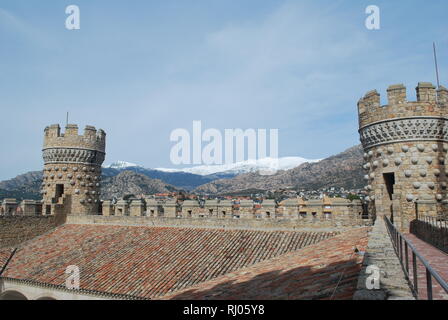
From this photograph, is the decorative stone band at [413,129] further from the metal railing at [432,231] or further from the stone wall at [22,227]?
the stone wall at [22,227]

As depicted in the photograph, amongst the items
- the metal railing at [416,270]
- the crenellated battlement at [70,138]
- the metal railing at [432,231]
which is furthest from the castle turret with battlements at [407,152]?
the crenellated battlement at [70,138]

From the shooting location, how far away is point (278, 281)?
257 inches

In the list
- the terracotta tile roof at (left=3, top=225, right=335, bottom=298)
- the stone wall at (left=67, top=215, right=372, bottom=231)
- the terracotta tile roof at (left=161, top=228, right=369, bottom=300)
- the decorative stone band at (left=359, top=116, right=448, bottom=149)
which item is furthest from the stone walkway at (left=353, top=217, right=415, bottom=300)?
the decorative stone band at (left=359, top=116, right=448, bottom=149)

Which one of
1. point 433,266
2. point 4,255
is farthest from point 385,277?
point 4,255

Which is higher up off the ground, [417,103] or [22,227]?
[417,103]

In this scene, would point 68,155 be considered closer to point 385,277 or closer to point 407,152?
point 407,152

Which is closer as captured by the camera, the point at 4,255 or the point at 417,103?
the point at 417,103

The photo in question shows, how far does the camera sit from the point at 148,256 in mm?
14172

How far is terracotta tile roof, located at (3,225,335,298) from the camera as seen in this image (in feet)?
39.3

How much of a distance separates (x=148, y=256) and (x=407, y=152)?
1161 cm

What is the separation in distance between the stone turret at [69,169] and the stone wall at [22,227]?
87 cm
